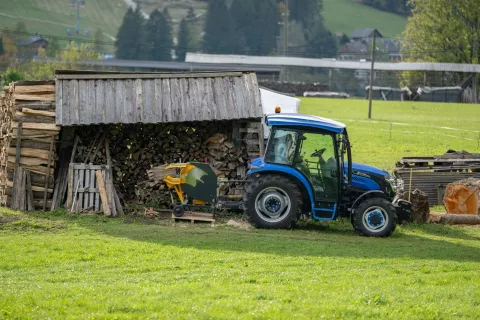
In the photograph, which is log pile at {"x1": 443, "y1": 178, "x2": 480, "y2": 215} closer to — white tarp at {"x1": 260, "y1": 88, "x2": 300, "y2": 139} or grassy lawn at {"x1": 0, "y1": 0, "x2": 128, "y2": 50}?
white tarp at {"x1": 260, "y1": 88, "x2": 300, "y2": 139}

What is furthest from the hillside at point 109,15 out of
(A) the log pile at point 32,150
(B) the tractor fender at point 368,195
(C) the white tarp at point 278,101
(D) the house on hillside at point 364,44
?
(B) the tractor fender at point 368,195

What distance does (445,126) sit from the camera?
48.0 m

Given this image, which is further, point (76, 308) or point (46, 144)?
point (46, 144)

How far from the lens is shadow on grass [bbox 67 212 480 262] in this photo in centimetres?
1563

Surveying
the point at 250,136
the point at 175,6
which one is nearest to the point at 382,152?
the point at 250,136

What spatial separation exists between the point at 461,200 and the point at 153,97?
7.75 metres

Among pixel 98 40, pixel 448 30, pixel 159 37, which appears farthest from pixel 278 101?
pixel 159 37

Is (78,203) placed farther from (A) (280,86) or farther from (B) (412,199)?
(A) (280,86)

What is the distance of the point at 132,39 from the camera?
13450 cm

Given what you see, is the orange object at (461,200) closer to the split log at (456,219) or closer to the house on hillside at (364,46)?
the split log at (456,219)

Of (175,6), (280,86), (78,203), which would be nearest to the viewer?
(78,203)

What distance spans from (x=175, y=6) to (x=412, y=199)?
15609 centimetres

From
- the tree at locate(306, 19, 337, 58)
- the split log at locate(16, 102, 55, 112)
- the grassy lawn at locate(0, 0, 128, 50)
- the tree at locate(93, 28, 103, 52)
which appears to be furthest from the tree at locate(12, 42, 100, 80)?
the tree at locate(306, 19, 337, 58)

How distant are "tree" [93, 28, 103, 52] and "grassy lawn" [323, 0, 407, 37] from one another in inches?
1700
